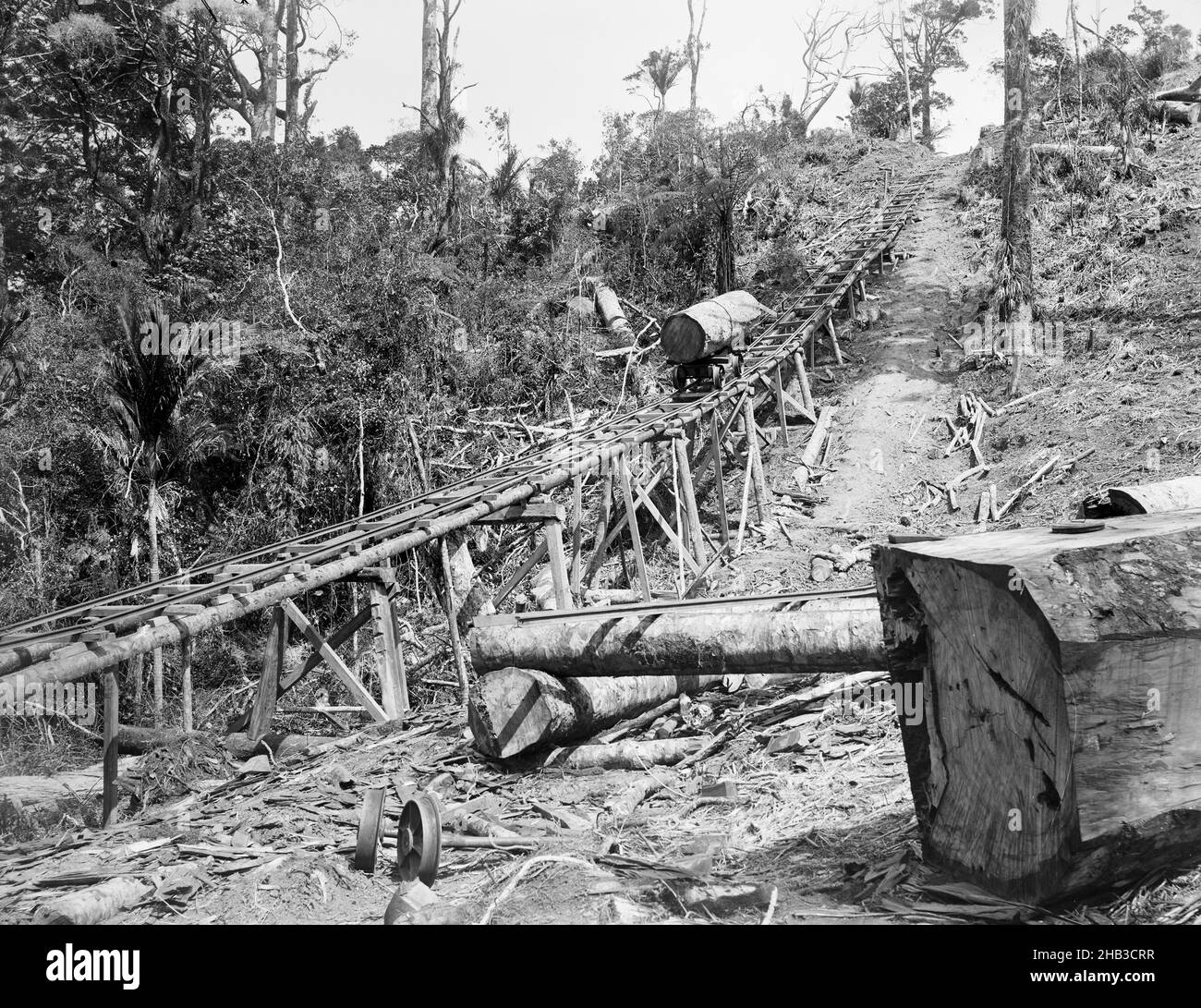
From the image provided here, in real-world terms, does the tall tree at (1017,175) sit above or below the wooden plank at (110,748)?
above

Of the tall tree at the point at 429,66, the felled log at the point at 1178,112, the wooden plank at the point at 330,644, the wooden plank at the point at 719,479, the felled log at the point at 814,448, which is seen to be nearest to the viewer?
the wooden plank at the point at 330,644

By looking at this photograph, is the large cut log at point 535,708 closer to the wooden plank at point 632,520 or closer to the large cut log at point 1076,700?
the large cut log at point 1076,700

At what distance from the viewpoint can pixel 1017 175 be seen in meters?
15.8

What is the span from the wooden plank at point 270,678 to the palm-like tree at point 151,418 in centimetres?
384

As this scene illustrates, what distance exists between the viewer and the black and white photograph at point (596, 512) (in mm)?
3068

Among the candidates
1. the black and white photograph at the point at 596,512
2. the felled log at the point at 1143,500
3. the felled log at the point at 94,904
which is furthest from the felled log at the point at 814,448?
the felled log at the point at 94,904

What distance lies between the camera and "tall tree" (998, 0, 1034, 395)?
15.7m

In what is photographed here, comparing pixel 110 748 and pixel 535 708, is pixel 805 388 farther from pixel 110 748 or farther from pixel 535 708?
pixel 110 748

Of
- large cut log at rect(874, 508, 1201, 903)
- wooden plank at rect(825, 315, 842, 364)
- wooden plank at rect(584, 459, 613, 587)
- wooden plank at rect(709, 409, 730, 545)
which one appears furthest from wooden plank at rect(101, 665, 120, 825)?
wooden plank at rect(825, 315, 842, 364)

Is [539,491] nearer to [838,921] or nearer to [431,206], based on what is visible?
[838,921]

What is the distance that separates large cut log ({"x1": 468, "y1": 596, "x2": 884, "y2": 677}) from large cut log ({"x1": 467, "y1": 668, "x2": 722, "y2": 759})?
0.10 metres

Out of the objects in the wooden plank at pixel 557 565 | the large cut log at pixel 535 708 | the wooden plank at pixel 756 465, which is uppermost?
the wooden plank at pixel 756 465

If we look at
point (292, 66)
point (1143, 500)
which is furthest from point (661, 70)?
point (1143, 500)

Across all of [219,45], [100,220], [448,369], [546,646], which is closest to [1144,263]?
[448,369]
